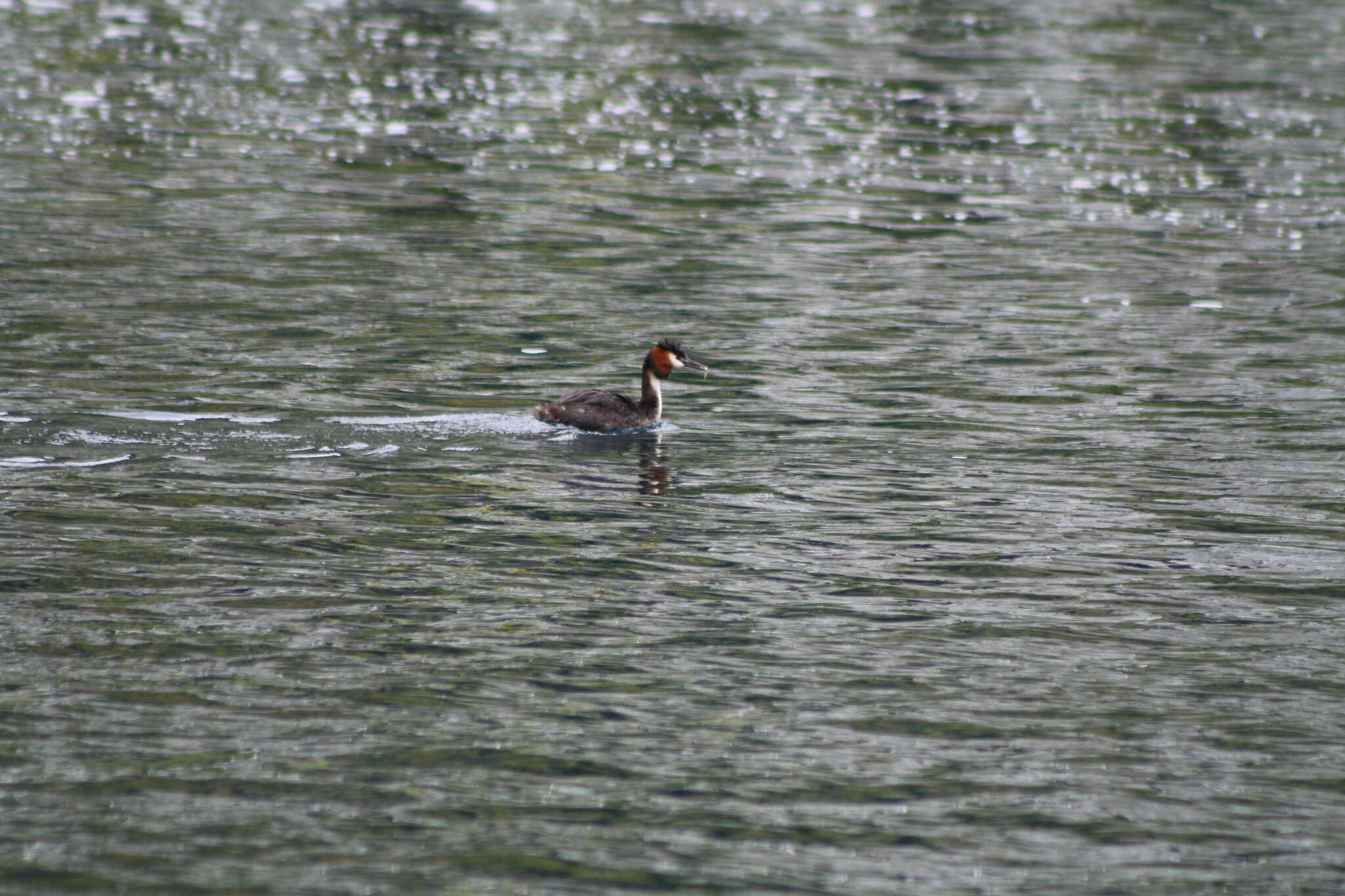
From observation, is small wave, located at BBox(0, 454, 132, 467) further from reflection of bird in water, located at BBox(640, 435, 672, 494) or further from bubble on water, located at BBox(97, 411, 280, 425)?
reflection of bird in water, located at BBox(640, 435, 672, 494)

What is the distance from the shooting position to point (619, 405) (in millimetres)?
17000

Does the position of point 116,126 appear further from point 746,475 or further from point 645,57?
point 746,475

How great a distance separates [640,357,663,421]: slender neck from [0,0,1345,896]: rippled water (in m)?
0.32

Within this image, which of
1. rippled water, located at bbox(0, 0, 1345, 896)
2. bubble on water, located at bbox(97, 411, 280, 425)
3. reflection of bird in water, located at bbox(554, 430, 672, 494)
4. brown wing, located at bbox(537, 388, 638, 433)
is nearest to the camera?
rippled water, located at bbox(0, 0, 1345, 896)

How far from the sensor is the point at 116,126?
3622 centimetres

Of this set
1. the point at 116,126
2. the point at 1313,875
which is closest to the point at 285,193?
the point at 116,126

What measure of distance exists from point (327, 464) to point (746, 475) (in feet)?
11.8

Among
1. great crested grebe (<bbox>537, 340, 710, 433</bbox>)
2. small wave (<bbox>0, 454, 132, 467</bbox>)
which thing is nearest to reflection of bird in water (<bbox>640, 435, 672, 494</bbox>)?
great crested grebe (<bbox>537, 340, 710, 433</bbox>)

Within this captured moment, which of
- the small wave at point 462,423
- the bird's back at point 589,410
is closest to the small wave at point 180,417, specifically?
the small wave at point 462,423

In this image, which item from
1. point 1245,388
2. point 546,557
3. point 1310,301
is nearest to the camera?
point 546,557

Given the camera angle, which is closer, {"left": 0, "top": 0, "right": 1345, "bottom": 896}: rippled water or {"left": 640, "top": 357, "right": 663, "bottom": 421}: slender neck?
{"left": 0, "top": 0, "right": 1345, "bottom": 896}: rippled water

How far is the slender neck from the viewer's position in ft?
57.0

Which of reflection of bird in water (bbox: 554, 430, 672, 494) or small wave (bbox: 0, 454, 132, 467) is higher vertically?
small wave (bbox: 0, 454, 132, 467)

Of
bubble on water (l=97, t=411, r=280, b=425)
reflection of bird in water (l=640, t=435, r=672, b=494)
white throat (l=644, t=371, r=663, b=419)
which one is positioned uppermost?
white throat (l=644, t=371, r=663, b=419)
